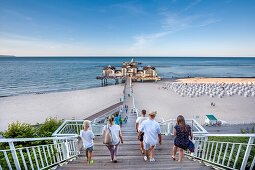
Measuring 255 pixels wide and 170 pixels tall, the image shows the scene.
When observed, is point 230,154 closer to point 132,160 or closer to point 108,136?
point 132,160

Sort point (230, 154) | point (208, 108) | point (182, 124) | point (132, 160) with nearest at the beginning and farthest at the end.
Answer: point (230, 154), point (182, 124), point (132, 160), point (208, 108)

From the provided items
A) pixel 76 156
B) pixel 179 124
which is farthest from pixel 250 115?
pixel 76 156

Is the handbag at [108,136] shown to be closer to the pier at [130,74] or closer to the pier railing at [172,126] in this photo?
the pier railing at [172,126]

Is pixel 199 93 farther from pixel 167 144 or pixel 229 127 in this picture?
pixel 167 144

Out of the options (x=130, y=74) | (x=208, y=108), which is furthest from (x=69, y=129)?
(x=130, y=74)

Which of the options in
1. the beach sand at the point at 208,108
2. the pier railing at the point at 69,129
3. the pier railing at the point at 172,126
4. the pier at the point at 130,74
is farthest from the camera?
the pier at the point at 130,74

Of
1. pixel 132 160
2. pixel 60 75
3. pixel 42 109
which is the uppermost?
pixel 60 75

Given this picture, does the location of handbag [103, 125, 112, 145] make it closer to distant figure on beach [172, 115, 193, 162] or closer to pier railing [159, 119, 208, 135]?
distant figure on beach [172, 115, 193, 162]

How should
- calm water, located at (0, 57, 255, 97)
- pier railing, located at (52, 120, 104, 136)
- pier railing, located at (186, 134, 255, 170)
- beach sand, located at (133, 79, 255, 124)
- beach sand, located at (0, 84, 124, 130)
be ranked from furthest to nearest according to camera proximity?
1. calm water, located at (0, 57, 255, 97)
2. beach sand, located at (0, 84, 124, 130)
3. beach sand, located at (133, 79, 255, 124)
4. pier railing, located at (52, 120, 104, 136)
5. pier railing, located at (186, 134, 255, 170)

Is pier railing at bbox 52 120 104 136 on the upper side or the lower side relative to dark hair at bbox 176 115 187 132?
lower

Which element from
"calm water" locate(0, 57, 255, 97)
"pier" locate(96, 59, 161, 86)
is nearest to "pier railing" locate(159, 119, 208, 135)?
"calm water" locate(0, 57, 255, 97)

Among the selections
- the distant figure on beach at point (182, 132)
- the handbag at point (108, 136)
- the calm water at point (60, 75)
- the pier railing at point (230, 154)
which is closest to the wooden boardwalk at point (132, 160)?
the pier railing at point (230, 154)

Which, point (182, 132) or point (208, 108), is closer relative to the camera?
point (182, 132)

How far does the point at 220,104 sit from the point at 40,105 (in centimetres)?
2763
